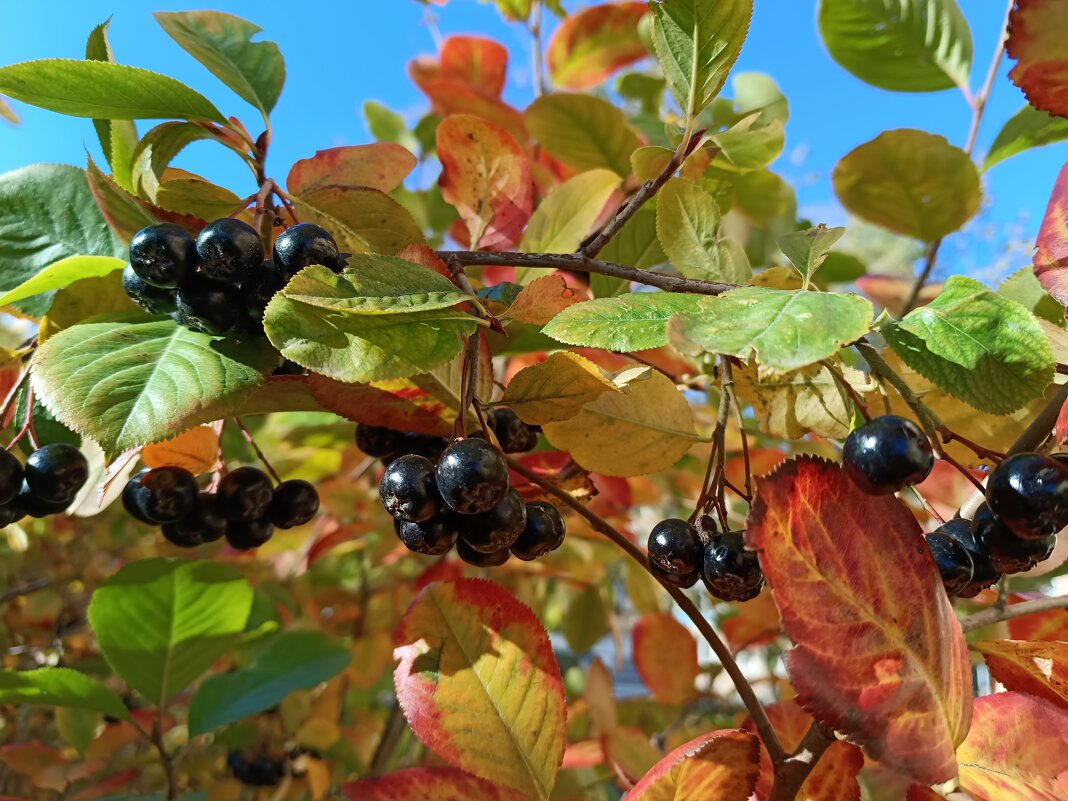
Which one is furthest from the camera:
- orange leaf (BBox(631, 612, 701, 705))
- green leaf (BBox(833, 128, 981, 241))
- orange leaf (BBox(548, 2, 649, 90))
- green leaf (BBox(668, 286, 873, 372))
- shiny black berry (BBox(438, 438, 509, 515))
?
orange leaf (BBox(548, 2, 649, 90))

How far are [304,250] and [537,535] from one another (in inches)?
9.9

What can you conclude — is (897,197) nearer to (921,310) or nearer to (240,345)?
(921,310)

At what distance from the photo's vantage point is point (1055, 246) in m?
0.52

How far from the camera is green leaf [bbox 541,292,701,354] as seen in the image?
392 millimetres

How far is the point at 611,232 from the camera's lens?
23.8 inches

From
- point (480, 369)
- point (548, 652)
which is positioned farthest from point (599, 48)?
point (548, 652)

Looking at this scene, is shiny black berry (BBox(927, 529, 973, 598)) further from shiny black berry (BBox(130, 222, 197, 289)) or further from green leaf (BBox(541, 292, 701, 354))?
shiny black berry (BBox(130, 222, 197, 289))

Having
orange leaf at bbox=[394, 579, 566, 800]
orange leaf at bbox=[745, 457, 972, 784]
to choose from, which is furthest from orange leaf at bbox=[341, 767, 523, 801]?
orange leaf at bbox=[745, 457, 972, 784]

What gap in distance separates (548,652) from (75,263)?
47 cm

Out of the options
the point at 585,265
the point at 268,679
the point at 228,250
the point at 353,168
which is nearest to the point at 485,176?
the point at 353,168

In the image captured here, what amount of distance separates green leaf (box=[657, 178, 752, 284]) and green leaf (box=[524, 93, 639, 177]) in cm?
56

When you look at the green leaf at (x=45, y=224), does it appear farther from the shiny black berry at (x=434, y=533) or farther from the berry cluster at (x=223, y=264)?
the shiny black berry at (x=434, y=533)

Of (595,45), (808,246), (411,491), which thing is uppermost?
(595,45)

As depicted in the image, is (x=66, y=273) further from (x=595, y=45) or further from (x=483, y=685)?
(x=595, y=45)
